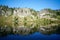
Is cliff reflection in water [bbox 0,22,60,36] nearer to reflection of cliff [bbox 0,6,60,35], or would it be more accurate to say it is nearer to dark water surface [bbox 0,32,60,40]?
reflection of cliff [bbox 0,6,60,35]

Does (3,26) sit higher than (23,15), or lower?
lower

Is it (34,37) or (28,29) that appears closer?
(34,37)

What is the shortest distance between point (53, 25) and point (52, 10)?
521 millimetres

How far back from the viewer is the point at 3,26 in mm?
4871

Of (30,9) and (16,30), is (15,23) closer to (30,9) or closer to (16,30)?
(16,30)

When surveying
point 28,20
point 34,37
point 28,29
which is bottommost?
point 34,37

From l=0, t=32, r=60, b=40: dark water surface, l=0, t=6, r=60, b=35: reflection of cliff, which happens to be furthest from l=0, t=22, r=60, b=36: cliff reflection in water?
l=0, t=32, r=60, b=40: dark water surface

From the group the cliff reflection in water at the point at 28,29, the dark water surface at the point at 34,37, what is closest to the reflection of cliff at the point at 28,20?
the cliff reflection in water at the point at 28,29

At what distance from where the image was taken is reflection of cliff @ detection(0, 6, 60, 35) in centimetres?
493

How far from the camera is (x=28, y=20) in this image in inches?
199

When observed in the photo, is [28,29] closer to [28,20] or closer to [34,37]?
[28,20]

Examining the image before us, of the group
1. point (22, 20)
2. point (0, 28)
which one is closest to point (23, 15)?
point (22, 20)

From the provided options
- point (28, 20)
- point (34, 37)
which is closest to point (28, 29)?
point (28, 20)

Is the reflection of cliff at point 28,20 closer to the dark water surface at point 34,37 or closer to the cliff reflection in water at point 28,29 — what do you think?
the cliff reflection in water at point 28,29
